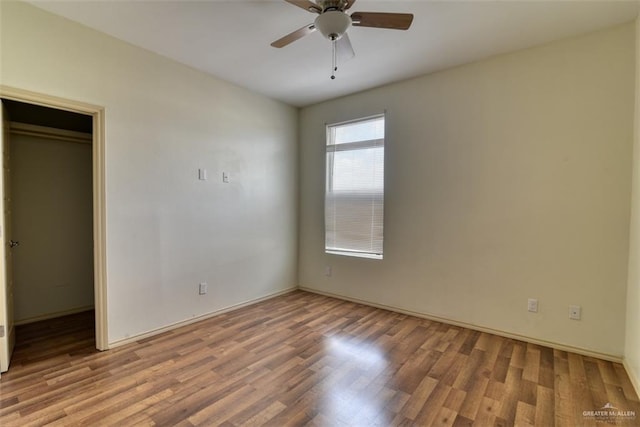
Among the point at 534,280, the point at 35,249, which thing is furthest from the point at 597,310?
the point at 35,249

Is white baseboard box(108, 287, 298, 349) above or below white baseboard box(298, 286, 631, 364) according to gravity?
below

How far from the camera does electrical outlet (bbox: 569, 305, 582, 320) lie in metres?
2.56

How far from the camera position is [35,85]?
2230mm

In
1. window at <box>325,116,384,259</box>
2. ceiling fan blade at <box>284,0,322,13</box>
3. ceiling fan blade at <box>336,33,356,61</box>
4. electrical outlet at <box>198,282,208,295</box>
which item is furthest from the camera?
window at <box>325,116,384,259</box>

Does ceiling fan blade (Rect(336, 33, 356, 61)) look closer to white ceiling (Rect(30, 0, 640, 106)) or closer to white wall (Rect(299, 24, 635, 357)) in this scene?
white ceiling (Rect(30, 0, 640, 106))

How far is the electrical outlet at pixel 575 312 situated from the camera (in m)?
2.56

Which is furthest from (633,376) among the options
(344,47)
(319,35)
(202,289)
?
(202,289)

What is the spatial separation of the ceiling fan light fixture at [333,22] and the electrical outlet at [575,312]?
295 cm

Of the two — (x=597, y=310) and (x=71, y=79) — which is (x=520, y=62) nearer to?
(x=597, y=310)

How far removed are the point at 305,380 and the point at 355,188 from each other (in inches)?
96.3

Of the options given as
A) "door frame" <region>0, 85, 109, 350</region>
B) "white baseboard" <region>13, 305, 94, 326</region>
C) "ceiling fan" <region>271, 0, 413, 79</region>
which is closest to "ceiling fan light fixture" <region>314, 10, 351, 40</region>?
"ceiling fan" <region>271, 0, 413, 79</region>

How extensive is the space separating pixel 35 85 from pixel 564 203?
173 inches

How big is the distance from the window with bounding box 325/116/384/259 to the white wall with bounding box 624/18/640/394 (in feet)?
7.14

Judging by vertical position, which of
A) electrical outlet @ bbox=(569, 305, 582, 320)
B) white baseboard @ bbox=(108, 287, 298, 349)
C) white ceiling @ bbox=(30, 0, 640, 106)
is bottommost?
white baseboard @ bbox=(108, 287, 298, 349)
